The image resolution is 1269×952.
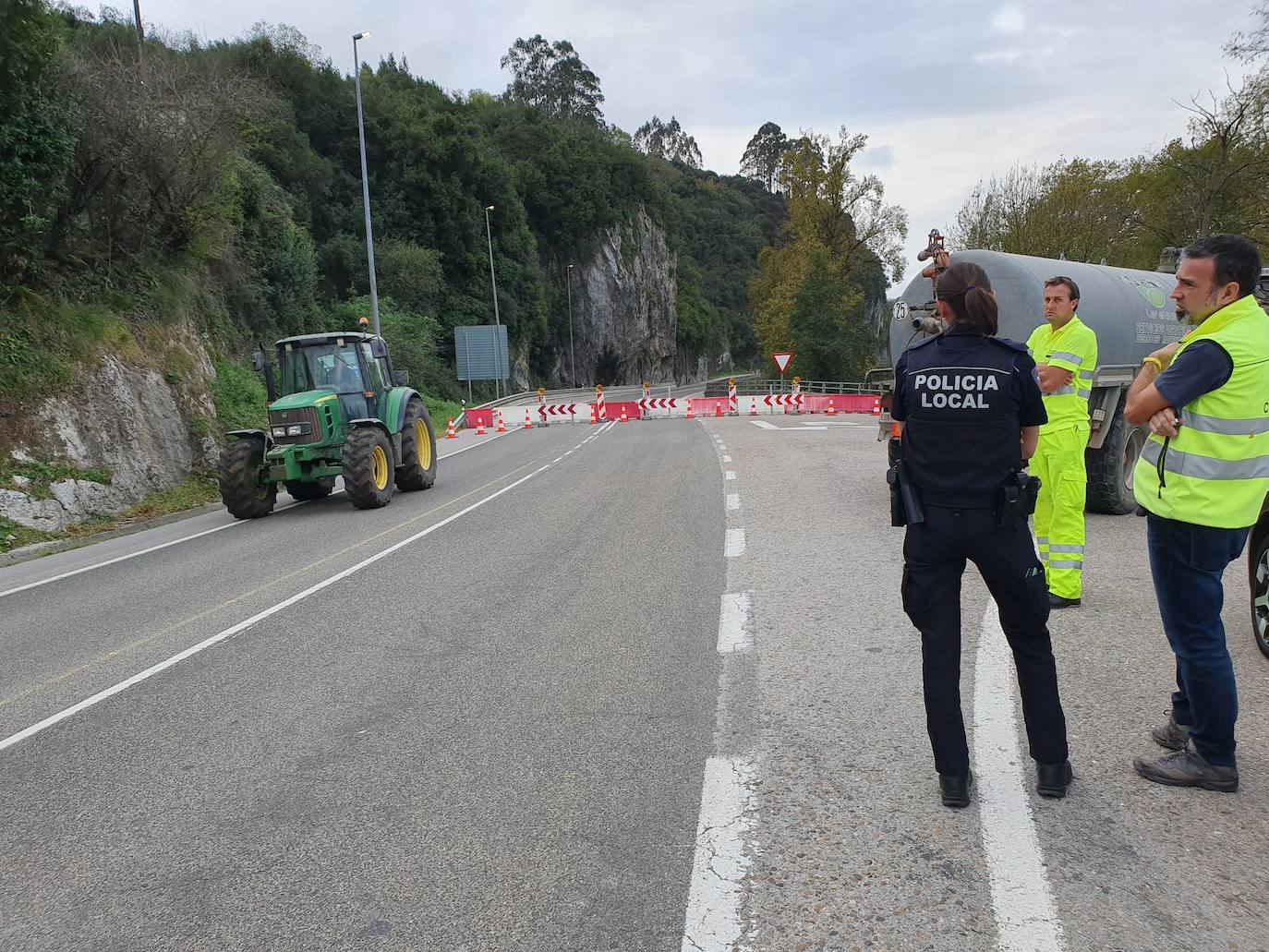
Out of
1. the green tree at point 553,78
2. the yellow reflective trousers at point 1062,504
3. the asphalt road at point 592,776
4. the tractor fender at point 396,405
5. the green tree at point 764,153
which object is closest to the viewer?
the asphalt road at point 592,776

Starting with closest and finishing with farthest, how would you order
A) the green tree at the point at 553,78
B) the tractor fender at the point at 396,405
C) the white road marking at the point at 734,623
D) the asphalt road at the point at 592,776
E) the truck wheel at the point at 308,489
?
the asphalt road at the point at 592,776 < the white road marking at the point at 734,623 < the tractor fender at the point at 396,405 < the truck wheel at the point at 308,489 < the green tree at the point at 553,78

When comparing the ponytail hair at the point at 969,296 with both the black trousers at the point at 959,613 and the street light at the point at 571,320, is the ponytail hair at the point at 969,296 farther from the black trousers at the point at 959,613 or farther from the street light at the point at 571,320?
the street light at the point at 571,320

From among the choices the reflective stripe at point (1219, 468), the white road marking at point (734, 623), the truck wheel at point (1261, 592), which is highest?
the reflective stripe at point (1219, 468)

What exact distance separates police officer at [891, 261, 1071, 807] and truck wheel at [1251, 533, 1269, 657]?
2.18 m

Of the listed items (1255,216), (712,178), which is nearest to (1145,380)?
(1255,216)

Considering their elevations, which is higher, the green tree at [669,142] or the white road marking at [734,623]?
the green tree at [669,142]

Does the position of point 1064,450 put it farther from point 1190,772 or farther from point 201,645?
point 201,645

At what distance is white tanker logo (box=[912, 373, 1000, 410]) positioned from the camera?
10.7ft

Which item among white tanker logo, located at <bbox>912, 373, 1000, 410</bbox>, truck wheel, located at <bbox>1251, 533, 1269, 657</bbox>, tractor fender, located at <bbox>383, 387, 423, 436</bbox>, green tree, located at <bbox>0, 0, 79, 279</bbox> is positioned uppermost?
green tree, located at <bbox>0, 0, 79, 279</bbox>

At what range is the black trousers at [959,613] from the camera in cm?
A: 326

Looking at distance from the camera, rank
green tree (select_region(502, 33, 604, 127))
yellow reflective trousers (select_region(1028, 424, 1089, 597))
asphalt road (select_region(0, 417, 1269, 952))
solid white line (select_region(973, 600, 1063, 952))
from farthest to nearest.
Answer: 1. green tree (select_region(502, 33, 604, 127))
2. yellow reflective trousers (select_region(1028, 424, 1089, 597))
3. asphalt road (select_region(0, 417, 1269, 952))
4. solid white line (select_region(973, 600, 1063, 952))

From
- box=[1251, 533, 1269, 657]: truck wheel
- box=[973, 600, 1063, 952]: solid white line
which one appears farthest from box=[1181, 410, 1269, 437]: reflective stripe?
box=[1251, 533, 1269, 657]: truck wheel

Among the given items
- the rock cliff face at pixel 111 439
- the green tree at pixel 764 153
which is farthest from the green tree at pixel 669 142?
the rock cliff face at pixel 111 439

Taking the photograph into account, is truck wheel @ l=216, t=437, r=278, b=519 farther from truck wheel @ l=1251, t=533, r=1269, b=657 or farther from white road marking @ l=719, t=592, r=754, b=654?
truck wheel @ l=1251, t=533, r=1269, b=657
